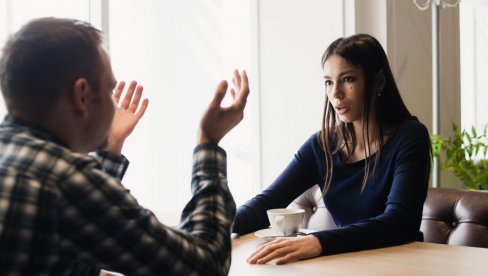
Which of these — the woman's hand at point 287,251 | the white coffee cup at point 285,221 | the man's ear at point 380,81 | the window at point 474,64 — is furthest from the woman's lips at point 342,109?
the window at point 474,64

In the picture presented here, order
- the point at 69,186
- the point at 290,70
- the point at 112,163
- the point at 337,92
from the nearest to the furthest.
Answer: the point at 69,186, the point at 112,163, the point at 337,92, the point at 290,70

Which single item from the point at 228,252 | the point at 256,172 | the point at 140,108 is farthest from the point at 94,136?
the point at 256,172

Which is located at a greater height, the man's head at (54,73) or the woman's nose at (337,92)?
the man's head at (54,73)

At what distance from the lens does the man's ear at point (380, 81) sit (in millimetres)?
1927

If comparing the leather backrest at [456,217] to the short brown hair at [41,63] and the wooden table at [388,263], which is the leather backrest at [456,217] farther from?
the short brown hair at [41,63]

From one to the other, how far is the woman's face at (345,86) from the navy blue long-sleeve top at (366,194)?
155 millimetres

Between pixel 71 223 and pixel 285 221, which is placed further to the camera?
pixel 285 221

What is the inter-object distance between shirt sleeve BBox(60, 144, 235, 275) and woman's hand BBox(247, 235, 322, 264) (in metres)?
0.47

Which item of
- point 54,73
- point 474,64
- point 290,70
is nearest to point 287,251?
point 54,73

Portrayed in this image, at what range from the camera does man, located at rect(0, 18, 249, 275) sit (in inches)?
27.9

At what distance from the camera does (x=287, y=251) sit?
135 cm

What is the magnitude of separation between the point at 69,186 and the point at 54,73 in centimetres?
15

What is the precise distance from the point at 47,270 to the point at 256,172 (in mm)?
2790

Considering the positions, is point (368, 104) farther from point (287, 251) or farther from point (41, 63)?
point (41, 63)
